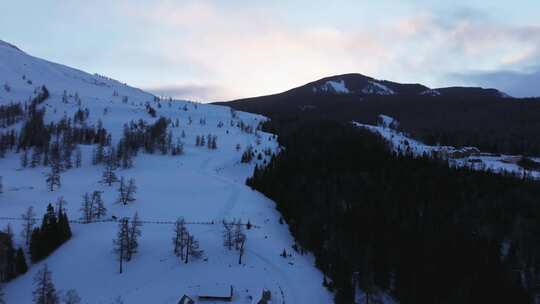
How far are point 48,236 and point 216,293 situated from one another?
104 feet

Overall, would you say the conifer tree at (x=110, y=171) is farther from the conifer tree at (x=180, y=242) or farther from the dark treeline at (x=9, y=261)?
the conifer tree at (x=180, y=242)

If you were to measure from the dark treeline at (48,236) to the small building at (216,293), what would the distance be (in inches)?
1126

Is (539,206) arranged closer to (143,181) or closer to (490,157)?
(143,181)

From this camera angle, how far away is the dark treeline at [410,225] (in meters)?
49.8

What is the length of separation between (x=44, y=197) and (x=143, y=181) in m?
25.0

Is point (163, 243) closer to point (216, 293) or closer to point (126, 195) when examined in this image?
point (216, 293)

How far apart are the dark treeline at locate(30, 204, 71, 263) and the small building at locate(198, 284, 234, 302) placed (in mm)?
28597

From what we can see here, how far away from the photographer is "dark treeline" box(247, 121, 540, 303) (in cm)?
4975

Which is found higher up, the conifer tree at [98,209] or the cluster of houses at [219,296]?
the conifer tree at [98,209]

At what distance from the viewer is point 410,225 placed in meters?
65.2

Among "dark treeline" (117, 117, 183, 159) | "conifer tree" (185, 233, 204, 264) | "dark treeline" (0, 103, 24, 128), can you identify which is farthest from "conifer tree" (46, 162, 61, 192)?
"dark treeline" (0, 103, 24, 128)

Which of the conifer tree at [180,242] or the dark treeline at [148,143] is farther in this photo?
the dark treeline at [148,143]

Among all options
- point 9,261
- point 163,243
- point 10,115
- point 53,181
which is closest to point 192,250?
point 163,243

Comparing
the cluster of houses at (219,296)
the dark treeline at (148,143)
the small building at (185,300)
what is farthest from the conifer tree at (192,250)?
the dark treeline at (148,143)
